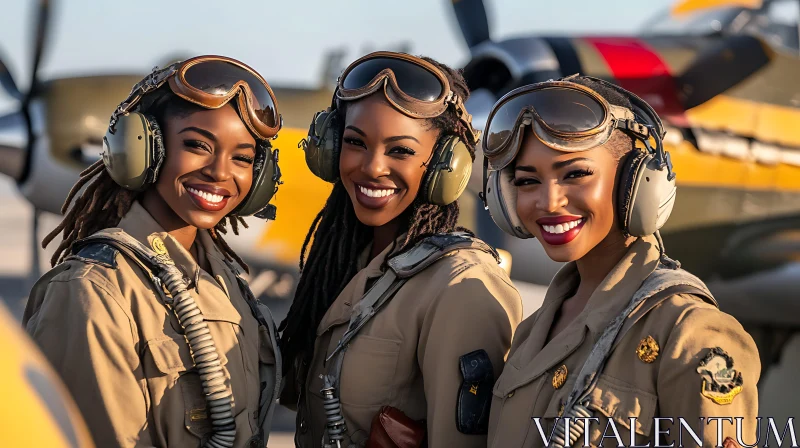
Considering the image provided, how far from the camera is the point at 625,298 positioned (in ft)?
7.33

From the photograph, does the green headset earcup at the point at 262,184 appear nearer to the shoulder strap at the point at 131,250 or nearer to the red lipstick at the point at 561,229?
the shoulder strap at the point at 131,250

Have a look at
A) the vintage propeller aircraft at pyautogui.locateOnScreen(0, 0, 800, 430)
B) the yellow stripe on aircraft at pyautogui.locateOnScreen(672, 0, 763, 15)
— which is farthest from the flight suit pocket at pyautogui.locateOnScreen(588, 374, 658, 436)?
the yellow stripe on aircraft at pyautogui.locateOnScreen(672, 0, 763, 15)

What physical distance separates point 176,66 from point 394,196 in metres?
0.84

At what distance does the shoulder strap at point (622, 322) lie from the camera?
82.9 inches

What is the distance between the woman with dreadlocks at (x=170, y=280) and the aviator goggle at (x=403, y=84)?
298 mm

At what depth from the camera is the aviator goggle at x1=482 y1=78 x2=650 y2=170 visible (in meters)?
2.29

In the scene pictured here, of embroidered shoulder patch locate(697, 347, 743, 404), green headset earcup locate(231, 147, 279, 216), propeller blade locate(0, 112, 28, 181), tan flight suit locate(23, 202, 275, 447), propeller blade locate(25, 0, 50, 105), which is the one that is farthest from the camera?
propeller blade locate(25, 0, 50, 105)

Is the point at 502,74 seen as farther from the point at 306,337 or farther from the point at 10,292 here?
the point at 10,292

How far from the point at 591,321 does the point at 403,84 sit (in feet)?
3.57

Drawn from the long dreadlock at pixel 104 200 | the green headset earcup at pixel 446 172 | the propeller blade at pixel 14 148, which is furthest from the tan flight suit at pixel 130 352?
the propeller blade at pixel 14 148

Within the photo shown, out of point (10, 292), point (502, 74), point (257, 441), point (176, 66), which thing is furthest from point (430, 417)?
point (10, 292)

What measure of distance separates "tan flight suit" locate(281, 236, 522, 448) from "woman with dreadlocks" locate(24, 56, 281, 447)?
0.35 m

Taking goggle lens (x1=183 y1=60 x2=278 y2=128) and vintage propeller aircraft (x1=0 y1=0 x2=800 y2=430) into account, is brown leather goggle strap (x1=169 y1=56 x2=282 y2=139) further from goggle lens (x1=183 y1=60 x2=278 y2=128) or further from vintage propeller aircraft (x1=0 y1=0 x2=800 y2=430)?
vintage propeller aircraft (x1=0 y1=0 x2=800 y2=430)

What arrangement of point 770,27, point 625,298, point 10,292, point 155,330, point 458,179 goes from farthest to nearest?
point 10,292 < point 770,27 < point 458,179 < point 155,330 < point 625,298
